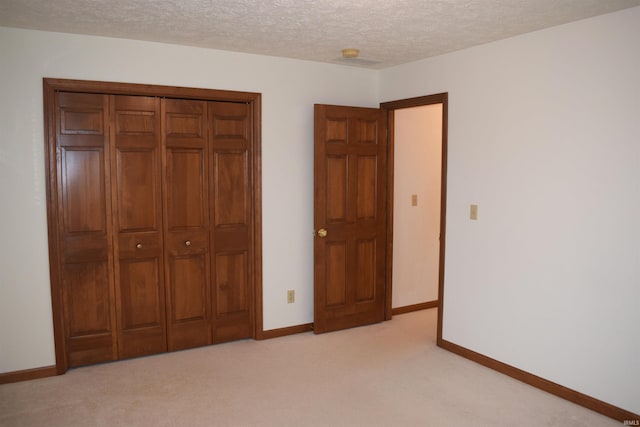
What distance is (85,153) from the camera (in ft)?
11.8

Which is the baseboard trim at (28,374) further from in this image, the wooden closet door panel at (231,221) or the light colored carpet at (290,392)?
the wooden closet door panel at (231,221)

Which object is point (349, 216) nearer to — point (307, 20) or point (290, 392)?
point (290, 392)

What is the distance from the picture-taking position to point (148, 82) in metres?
3.69

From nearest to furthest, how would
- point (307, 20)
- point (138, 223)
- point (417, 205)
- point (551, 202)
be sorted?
1. point (307, 20)
2. point (551, 202)
3. point (138, 223)
4. point (417, 205)

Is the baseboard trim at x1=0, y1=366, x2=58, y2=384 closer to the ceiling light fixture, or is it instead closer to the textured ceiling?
the textured ceiling

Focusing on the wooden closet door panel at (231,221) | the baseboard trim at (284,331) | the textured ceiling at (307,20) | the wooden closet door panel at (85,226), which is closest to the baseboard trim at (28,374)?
the wooden closet door panel at (85,226)

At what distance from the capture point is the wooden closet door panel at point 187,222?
3.88m

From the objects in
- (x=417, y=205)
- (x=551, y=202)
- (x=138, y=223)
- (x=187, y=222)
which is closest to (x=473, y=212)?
(x=551, y=202)

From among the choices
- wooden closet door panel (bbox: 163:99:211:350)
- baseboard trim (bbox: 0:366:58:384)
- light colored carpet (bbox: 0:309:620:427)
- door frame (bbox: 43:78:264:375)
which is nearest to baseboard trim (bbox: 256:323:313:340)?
light colored carpet (bbox: 0:309:620:427)

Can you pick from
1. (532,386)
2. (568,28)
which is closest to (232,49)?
(568,28)

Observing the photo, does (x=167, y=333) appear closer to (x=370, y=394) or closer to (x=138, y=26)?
(x=370, y=394)

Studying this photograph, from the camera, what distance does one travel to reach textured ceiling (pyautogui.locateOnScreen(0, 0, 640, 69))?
9.04 feet

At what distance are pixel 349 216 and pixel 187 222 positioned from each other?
4.84 feet

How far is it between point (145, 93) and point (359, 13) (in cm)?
179
